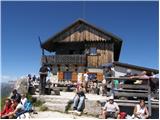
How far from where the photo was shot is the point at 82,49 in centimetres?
3189

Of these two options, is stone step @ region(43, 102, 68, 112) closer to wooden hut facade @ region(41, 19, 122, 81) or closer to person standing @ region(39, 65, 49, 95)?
person standing @ region(39, 65, 49, 95)

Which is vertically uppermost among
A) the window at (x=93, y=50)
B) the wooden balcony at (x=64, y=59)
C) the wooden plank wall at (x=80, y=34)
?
the wooden plank wall at (x=80, y=34)

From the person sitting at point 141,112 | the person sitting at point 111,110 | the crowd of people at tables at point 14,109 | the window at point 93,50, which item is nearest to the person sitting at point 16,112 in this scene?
the crowd of people at tables at point 14,109

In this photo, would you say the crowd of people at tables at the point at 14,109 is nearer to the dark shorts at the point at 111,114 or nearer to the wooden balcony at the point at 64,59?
the dark shorts at the point at 111,114

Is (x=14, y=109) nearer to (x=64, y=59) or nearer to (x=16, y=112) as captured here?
(x=16, y=112)

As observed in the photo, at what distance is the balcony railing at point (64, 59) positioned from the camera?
3072 cm

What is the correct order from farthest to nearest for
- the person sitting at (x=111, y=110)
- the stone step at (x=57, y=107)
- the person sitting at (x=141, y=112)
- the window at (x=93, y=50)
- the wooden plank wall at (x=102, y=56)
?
the window at (x=93, y=50)
the wooden plank wall at (x=102, y=56)
the stone step at (x=57, y=107)
the person sitting at (x=111, y=110)
the person sitting at (x=141, y=112)

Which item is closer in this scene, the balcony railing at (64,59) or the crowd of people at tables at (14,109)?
the crowd of people at tables at (14,109)

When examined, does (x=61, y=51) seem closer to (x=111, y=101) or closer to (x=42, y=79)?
(x=42, y=79)

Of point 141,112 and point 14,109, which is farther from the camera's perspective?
point 14,109

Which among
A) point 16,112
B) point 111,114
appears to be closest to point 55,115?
point 16,112

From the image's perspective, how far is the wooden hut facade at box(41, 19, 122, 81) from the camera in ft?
101

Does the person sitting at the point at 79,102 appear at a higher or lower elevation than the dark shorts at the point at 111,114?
higher

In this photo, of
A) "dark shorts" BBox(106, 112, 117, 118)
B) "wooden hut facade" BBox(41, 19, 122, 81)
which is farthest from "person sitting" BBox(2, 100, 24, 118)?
"wooden hut facade" BBox(41, 19, 122, 81)
